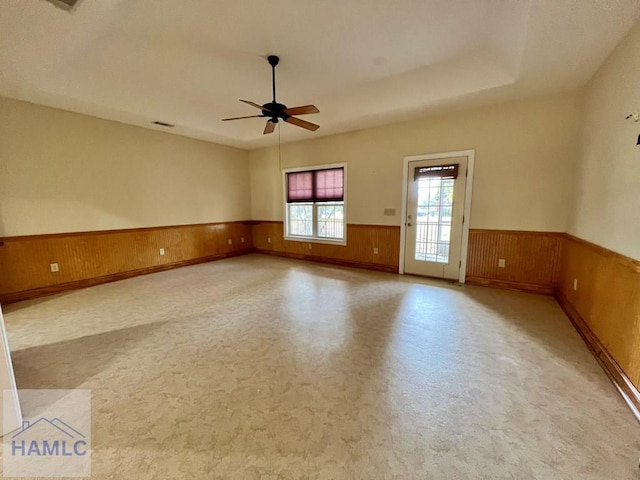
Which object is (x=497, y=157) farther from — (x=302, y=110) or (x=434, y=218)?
(x=302, y=110)

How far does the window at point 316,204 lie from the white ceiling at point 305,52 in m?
1.41

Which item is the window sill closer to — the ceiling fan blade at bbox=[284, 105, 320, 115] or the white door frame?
the white door frame

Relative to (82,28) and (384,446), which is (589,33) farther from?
(82,28)

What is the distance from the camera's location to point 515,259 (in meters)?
3.80

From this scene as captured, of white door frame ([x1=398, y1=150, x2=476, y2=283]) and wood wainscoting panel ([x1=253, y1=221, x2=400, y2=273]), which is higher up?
white door frame ([x1=398, y1=150, x2=476, y2=283])

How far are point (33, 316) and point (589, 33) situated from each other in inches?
243

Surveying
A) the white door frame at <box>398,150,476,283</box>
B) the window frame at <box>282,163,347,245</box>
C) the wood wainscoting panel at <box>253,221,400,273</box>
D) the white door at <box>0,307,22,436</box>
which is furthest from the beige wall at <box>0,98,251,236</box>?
the white door frame at <box>398,150,476,283</box>

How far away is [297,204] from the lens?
6191mm

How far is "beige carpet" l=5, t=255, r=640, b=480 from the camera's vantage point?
130 centimetres

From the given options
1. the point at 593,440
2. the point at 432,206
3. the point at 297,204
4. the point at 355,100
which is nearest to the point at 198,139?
the point at 297,204

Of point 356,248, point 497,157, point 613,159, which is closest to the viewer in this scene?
point 613,159

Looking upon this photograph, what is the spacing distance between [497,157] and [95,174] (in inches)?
242

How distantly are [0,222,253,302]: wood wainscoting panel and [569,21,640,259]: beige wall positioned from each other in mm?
6211

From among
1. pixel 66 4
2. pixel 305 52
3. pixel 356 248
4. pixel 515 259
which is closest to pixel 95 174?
pixel 66 4
